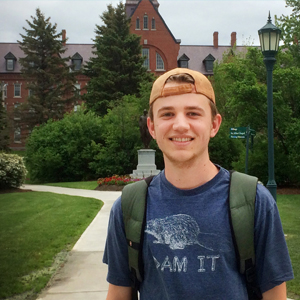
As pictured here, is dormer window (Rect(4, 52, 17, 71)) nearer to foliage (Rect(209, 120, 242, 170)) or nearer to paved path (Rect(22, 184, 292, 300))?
foliage (Rect(209, 120, 242, 170))

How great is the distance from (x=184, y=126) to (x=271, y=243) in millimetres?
612

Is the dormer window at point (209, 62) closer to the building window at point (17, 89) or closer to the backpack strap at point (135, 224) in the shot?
the building window at point (17, 89)

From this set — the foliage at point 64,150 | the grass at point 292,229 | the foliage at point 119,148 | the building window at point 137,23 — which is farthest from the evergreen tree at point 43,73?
the grass at point 292,229

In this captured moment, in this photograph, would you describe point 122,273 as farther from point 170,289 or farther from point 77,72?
point 77,72

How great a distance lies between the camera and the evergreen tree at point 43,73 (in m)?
43.2

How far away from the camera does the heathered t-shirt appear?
1.64m

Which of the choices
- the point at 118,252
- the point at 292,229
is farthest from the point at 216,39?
the point at 118,252

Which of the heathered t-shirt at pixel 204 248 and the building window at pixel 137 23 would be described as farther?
the building window at pixel 137 23

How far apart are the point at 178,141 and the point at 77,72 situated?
44.9 m

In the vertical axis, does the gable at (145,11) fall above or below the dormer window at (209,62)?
above

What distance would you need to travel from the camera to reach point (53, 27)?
43.8 m

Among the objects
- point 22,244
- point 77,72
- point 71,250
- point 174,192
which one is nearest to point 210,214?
point 174,192

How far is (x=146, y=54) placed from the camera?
167 ft

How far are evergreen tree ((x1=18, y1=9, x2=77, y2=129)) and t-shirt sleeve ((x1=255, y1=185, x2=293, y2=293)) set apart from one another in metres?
42.6
